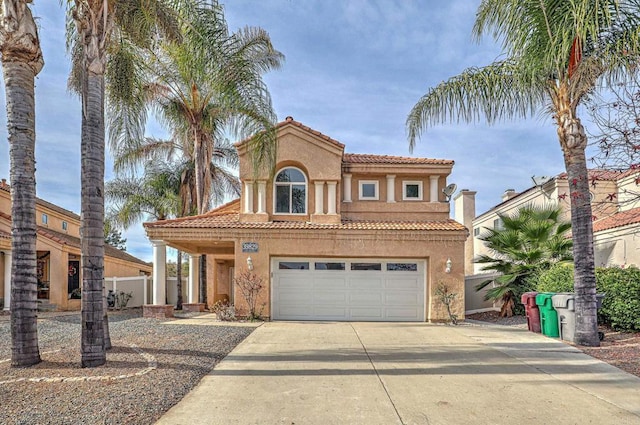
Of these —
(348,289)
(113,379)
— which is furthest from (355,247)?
(113,379)

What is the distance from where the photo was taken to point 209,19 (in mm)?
9500

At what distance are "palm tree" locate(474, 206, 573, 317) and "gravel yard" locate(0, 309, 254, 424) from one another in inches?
393

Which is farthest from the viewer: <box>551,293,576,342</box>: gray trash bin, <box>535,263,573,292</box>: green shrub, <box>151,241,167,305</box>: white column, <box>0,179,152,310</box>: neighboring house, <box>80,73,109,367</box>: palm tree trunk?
<box>0,179,152,310</box>: neighboring house

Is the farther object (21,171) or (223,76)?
(223,76)

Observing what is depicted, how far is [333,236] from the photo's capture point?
1505 cm

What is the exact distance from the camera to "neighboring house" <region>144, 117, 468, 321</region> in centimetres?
1501

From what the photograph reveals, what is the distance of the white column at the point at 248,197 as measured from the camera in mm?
15812

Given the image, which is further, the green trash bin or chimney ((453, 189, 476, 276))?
chimney ((453, 189, 476, 276))

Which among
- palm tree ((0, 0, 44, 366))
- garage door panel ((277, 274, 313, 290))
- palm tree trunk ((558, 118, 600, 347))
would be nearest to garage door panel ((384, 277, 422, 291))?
garage door panel ((277, 274, 313, 290))

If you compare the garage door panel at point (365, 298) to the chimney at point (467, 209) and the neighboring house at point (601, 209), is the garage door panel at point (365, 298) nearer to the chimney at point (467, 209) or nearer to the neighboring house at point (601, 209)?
the neighboring house at point (601, 209)

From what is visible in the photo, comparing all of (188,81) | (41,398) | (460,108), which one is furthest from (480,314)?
(41,398)

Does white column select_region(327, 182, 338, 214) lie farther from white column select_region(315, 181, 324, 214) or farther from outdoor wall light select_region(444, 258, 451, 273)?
outdoor wall light select_region(444, 258, 451, 273)

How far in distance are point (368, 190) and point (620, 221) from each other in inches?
339

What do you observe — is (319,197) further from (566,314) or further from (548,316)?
(566,314)
